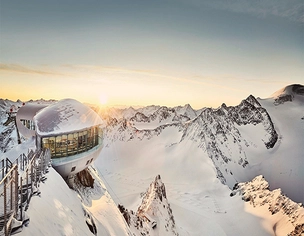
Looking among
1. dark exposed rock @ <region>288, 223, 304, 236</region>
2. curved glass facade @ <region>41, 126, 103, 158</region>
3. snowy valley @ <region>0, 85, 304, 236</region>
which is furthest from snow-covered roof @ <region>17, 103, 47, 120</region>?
dark exposed rock @ <region>288, 223, 304, 236</region>

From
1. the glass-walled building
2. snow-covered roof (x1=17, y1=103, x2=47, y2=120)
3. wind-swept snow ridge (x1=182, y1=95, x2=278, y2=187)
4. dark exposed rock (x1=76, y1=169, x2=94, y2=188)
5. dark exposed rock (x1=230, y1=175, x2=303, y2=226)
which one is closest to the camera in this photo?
the glass-walled building

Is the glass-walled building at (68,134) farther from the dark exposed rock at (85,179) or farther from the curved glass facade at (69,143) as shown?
the dark exposed rock at (85,179)

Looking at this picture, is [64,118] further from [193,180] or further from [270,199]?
[193,180]

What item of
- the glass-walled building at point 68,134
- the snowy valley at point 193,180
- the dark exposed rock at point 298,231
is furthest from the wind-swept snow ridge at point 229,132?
the glass-walled building at point 68,134

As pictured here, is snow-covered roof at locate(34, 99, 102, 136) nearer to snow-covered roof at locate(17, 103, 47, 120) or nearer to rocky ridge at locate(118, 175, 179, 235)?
snow-covered roof at locate(17, 103, 47, 120)

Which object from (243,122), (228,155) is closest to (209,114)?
(228,155)

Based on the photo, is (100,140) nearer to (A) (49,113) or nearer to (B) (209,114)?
(A) (49,113)
